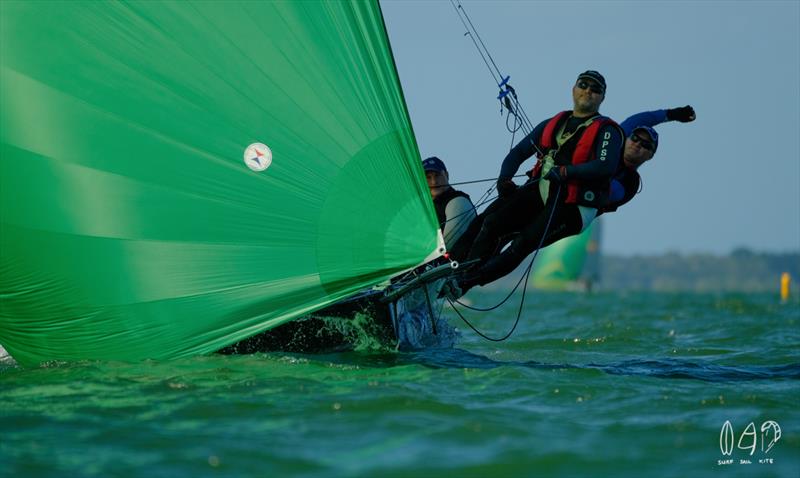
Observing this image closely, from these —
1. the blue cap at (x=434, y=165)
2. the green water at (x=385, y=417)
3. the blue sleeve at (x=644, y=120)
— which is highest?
the blue sleeve at (x=644, y=120)

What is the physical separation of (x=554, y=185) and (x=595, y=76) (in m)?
0.85

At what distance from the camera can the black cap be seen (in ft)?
27.2

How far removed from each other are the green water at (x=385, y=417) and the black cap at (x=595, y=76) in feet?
6.78

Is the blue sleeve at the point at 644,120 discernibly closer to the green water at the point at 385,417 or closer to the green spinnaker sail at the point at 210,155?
the green water at the point at 385,417

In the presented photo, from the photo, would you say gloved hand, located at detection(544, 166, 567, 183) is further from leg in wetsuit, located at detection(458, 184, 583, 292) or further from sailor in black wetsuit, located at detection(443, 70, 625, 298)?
leg in wetsuit, located at detection(458, 184, 583, 292)

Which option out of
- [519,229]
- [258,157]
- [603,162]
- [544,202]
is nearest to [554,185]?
[544,202]

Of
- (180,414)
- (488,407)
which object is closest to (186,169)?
(180,414)

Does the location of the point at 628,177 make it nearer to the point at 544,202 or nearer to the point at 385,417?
the point at 544,202

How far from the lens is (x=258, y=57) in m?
7.18

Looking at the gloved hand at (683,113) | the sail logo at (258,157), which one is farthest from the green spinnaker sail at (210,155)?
the gloved hand at (683,113)

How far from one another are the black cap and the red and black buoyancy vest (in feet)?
0.83

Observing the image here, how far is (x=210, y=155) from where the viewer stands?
7.17 metres

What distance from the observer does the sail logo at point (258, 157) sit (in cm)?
715

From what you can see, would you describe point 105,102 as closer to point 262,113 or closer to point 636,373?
point 262,113
